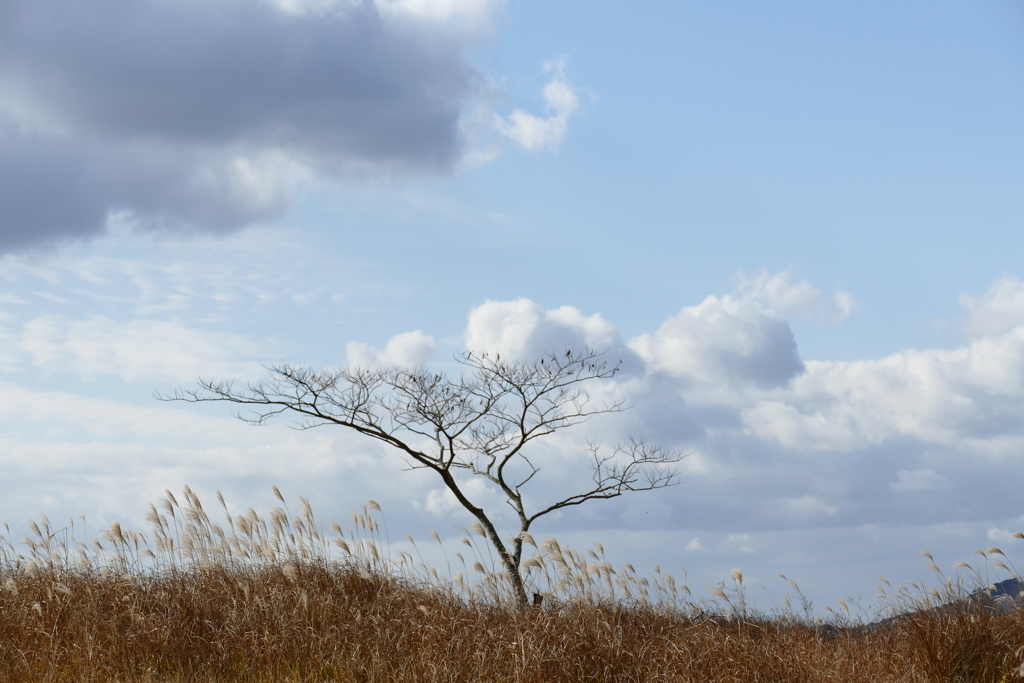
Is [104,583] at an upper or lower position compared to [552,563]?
upper

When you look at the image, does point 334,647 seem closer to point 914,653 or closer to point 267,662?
point 267,662

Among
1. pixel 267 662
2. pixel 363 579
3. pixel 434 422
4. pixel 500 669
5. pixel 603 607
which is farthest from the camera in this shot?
pixel 434 422

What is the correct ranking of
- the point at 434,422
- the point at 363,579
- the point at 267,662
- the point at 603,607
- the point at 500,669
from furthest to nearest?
1. the point at 434,422
2. the point at 363,579
3. the point at 603,607
4. the point at 267,662
5. the point at 500,669

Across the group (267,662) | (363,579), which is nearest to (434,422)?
(363,579)

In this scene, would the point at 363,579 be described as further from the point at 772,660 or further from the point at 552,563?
the point at 772,660

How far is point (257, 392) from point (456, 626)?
5.30 m

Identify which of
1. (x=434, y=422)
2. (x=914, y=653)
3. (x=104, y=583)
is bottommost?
(x=914, y=653)

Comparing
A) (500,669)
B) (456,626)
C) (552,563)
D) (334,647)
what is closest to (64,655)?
(334,647)

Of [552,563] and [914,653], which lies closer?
[914,653]

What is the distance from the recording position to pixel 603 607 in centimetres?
931

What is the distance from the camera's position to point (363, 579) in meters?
9.92

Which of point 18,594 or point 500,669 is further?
point 18,594

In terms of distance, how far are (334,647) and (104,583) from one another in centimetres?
362

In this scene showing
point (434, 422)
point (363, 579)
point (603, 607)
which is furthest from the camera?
point (434, 422)
